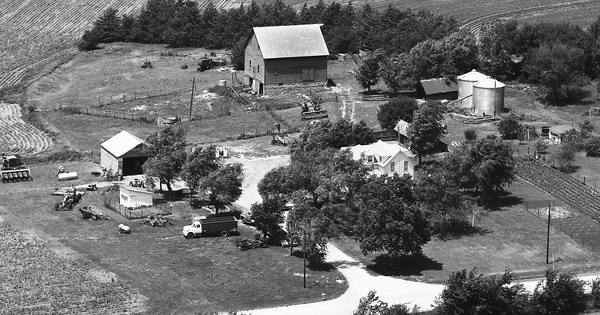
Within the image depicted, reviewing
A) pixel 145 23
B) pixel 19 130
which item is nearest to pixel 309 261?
pixel 19 130

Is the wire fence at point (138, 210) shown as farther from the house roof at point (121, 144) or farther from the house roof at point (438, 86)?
the house roof at point (438, 86)

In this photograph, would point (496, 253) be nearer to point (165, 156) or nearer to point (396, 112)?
point (396, 112)

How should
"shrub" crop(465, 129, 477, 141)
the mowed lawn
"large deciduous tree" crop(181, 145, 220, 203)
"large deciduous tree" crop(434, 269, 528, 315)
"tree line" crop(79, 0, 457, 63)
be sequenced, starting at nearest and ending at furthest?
"large deciduous tree" crop(434, 269, 528, 315), the mowed lawn, "large deciduous tree" crop(181, 145, 220, 203), "shrub" crop(465, 129, 477, 141), "tree line" crop(79, 0, 457, 63)

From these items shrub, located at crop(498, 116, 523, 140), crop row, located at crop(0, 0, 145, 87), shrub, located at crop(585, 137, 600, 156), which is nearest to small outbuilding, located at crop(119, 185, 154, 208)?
shrub, located at crop(498, 116, 523, 140)

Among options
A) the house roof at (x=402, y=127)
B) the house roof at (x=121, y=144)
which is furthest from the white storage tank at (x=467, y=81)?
the house roof at (x=121, y=144)

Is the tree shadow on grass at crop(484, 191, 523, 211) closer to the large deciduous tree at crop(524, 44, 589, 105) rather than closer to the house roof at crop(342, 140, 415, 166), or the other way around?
the house roof at crop(342, 140, 415, 166)

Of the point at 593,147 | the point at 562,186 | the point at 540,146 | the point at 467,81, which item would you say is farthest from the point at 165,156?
the point at 467,81
